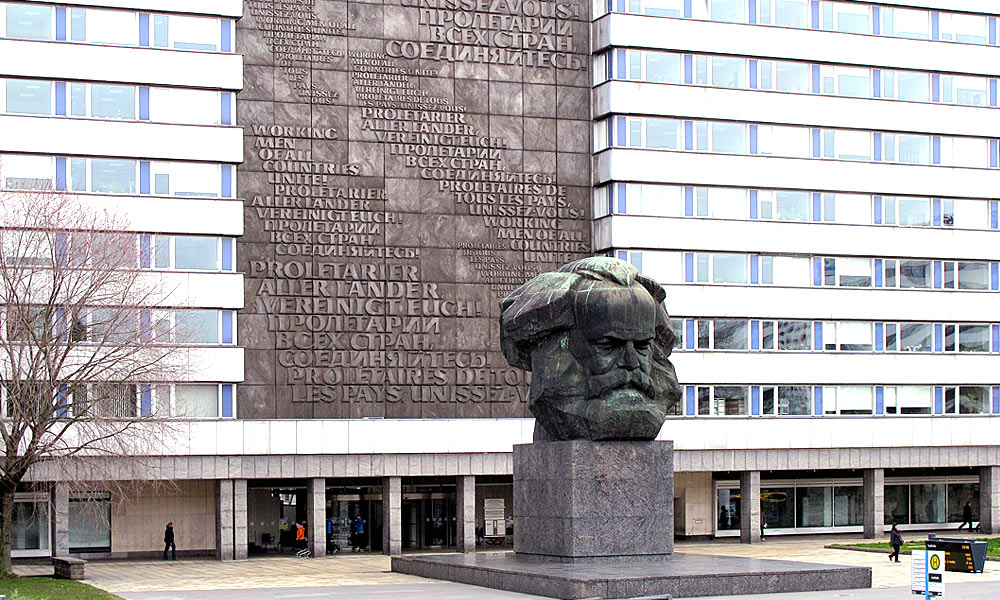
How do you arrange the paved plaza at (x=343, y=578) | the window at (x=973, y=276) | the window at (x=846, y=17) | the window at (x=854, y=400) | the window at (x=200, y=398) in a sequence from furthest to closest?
the window at (x=973, y=276)
the window at (x=846, y=17)
the window at (x=854, y=400)
the window at (x=200, y=398)
the paved plaza at (x=343, y=578)

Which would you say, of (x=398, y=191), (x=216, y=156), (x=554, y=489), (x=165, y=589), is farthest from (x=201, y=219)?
(x=554, y=489)

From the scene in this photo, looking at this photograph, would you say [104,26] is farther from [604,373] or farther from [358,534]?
[604,373]

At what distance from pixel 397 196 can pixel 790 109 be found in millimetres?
17134

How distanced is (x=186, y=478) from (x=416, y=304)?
34.5ft

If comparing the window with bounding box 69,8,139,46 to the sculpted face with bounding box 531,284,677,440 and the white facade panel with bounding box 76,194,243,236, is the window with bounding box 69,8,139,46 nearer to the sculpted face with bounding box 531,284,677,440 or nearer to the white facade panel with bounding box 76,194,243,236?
the white facade panel with bounding box 76,194,243,236

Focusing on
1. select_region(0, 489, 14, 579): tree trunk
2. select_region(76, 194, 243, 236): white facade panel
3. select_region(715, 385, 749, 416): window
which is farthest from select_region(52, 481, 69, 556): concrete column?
select_region(715, 385, 749, 416): window

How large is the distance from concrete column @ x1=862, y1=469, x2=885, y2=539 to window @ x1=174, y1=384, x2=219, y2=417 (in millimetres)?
27301

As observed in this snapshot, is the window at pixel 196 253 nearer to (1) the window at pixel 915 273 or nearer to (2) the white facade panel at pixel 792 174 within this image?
(2) the white facade panel at pixel 792 174

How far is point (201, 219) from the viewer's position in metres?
53.2

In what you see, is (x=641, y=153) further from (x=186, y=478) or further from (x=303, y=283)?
(x=186, y=478)

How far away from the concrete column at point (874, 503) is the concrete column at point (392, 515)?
20255mm

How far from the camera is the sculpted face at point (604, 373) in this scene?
34.6m

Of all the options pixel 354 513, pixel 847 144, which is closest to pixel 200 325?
pixel 354 513

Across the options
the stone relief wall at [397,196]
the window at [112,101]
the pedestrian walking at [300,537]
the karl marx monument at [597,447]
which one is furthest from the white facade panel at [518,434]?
the karl marx monument at [597,447]
